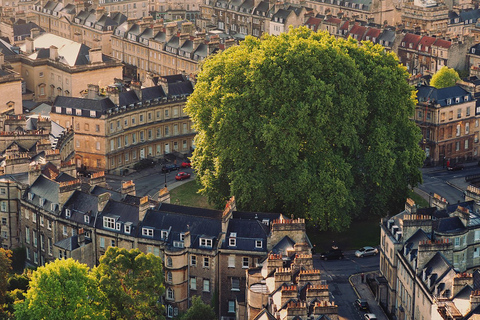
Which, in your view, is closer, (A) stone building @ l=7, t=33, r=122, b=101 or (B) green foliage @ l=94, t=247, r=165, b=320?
(B) green foliage @ l=94, t=247, r=165, b=320

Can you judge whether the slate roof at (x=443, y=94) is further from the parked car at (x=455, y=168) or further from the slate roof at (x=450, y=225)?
the slate roof at (x=450, y=225)

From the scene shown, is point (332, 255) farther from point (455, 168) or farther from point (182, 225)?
point (455, 168)

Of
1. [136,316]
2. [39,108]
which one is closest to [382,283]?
[136,316]

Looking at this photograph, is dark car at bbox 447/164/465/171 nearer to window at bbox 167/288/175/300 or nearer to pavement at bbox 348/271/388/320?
pavement at bbox 348/271/388/320

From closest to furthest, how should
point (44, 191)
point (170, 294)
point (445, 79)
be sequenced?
point (170, 294)
point (44, 191)
point (445, 79)

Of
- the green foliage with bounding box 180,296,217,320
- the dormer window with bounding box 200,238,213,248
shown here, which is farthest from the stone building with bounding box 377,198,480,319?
the green foliage with bounding box 180,296,217,320

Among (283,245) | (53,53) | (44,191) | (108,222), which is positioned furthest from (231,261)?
(53,53)
